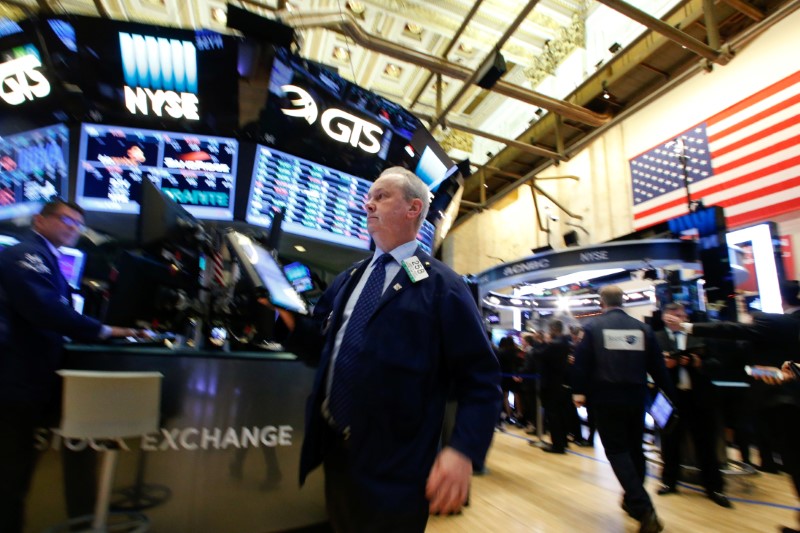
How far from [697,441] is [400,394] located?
4.00 m

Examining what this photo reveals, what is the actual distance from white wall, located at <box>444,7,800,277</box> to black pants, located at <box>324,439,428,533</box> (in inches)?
291

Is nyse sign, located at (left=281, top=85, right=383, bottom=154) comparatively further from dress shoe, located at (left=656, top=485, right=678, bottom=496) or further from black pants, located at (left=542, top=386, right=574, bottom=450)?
dress shoe, located at (left=656, top=485, right=678, bottom=496)

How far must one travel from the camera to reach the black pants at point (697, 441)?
3490 mm

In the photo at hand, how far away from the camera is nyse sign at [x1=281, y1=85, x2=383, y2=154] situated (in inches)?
167

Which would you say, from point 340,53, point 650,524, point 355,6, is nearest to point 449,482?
point 650,524

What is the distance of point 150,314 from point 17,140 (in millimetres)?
3141

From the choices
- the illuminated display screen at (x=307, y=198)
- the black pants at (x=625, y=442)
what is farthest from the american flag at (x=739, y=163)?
the illuminated display screen at (x=307, y=198)

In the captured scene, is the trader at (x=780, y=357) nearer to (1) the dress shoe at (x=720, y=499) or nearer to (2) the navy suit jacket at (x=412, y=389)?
(1) the dress shoe at (x=720, y=499)

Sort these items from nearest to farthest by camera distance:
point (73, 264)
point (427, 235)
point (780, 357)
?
point (780, 357) → point (73, 264) → point (427, 235)

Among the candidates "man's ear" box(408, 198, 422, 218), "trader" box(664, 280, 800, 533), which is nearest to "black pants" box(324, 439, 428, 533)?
"man's ear" box(408, 198, 422, 218)

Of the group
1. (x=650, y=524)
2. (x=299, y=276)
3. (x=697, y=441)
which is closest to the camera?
(x=650, y=524)

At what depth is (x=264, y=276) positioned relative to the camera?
1455mm

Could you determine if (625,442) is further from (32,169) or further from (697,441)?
(32,169)

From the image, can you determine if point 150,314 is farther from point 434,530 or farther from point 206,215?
point 434,530
